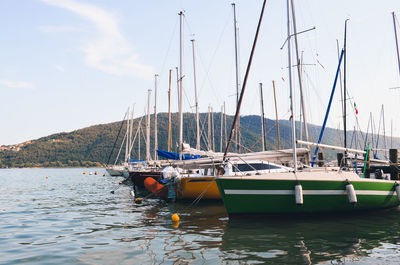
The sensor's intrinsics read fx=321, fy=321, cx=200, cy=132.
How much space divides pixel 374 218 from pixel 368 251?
18.3 ft

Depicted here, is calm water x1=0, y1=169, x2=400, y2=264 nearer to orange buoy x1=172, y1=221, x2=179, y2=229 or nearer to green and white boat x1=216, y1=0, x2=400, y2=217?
orange buoy x1=172, y1=221, x2=179, y2=229

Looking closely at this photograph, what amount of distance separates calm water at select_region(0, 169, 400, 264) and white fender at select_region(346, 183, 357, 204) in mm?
902

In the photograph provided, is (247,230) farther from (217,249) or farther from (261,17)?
(261,17)

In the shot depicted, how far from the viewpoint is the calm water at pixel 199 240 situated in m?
8.01

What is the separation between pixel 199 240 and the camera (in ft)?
32.4

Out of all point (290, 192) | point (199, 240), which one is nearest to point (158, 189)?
point (290, 192)

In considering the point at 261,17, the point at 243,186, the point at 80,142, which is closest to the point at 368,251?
the point at 243,186

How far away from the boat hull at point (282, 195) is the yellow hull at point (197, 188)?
547 centimetres

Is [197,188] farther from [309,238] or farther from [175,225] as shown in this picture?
[309,238]

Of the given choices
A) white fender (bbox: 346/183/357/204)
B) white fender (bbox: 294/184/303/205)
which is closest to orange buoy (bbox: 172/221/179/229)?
white fender (bbox: 294/184/303/205)

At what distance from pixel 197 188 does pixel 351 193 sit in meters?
8.50

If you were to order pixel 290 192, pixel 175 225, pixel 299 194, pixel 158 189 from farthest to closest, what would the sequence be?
pixel 158 189 < pixel 175 225 < pixel 290 192 < pixel 299 194

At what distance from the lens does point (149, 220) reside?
13.8 metres

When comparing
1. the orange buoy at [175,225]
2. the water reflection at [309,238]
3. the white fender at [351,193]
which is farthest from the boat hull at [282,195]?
the orange buoy at [175,225]
